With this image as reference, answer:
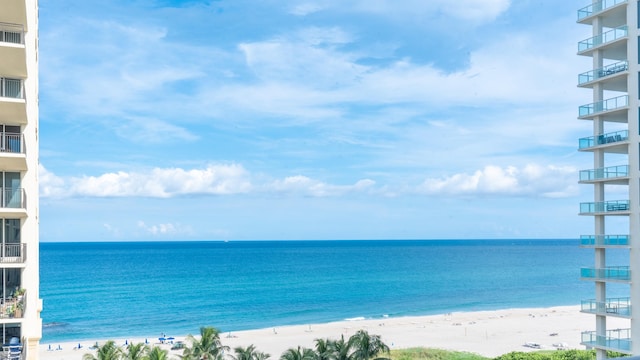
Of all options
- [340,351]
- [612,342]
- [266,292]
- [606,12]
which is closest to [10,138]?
[340,351]

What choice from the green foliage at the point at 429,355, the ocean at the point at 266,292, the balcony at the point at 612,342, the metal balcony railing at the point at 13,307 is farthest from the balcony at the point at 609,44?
the ocean at the point at 266,292

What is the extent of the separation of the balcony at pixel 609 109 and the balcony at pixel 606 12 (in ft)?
15.3

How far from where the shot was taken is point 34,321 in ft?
79.4

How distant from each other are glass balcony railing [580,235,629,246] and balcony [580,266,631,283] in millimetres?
1383

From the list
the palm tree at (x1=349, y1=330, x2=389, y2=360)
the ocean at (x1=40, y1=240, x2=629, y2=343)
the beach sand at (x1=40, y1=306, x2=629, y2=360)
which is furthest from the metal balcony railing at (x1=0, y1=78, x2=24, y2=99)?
the ocean at (x1=40, y1=240, x2=629, y2=343)

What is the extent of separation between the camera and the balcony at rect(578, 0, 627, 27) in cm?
3406

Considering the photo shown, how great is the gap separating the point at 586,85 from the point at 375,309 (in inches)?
2701

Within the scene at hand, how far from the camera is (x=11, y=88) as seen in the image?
2155 centimetres

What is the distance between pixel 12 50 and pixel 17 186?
5219 millimetres

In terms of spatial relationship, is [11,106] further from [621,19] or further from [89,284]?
[89,284]

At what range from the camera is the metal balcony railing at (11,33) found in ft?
66.8

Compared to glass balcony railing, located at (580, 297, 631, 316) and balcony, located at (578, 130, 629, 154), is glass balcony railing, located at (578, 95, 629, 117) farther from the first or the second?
glass balcony railing, located at (580, 297, 631, 316)

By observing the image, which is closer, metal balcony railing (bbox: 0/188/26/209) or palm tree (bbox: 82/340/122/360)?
metal balcony railing (bbox: 0/188/26/209)

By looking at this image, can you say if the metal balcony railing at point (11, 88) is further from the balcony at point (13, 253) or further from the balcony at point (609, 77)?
the balcony at point (609, 77)
